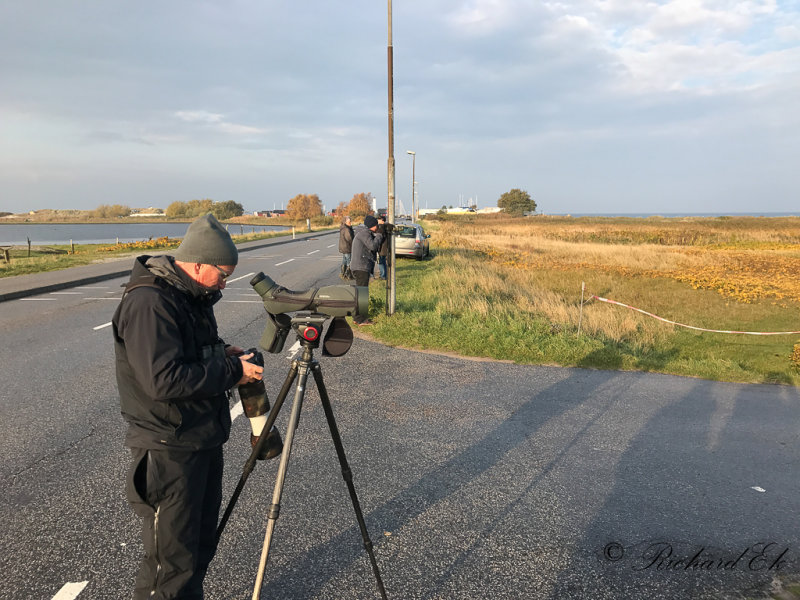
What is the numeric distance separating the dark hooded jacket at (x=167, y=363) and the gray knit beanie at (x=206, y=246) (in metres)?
0.08

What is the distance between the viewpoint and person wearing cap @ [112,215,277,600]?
1.96 m

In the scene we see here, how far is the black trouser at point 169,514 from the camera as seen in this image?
Result: 2.04m

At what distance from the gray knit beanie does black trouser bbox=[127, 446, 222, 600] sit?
78cm

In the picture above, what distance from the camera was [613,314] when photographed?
35.4 ft

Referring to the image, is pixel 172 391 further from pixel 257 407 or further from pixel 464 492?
pixel 464 492

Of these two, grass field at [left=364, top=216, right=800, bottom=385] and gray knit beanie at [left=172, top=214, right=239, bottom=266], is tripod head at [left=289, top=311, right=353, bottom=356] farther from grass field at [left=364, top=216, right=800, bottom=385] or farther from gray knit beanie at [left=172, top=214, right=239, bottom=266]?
grass field at [left=364, top=216, right=800, bottom=385]

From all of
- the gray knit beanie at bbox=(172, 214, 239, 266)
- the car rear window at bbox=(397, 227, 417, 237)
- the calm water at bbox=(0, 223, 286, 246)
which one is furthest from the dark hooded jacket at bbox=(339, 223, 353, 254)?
the calm water at bbox=(0, 223, 286, 246)

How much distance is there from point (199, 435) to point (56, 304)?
1146 centimetres

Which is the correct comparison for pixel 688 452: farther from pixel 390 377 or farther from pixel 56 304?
pixel 56 304

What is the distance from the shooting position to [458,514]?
10.9 ft

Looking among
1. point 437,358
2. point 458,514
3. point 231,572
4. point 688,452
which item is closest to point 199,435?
point 231,572

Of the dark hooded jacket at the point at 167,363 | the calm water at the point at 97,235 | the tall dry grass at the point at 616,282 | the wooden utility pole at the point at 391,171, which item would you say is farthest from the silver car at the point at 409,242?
the calm water at the point at 97,235

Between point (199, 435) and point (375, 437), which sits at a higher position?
point (199, 435)

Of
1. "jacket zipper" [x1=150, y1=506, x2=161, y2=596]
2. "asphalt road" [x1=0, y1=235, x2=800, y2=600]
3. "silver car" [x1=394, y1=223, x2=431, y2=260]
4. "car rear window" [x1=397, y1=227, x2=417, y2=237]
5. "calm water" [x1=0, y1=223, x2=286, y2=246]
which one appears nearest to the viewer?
"jacket zipper" [x1=150, y1=506, x2=161, y2=596]
